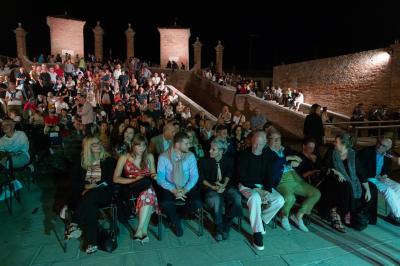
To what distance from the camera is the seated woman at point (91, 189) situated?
3.70 metres

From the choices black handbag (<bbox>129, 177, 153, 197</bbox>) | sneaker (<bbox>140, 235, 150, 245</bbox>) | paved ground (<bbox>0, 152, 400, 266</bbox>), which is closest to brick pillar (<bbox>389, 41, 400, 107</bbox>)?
paved ground (<bbox>0, 152, 400, 266</bbox>)

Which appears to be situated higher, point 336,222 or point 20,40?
point 20,40

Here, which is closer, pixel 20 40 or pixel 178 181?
pixel 178 181

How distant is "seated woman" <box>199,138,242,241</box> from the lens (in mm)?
4105

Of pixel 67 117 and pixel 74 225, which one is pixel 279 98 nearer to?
pixel 67 117

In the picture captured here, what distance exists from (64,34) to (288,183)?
2775 cm

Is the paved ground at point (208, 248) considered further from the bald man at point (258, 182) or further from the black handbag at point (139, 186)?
the black handbag at point (139, 186)

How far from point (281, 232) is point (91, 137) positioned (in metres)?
2.92

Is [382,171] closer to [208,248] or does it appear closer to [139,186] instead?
[208,248]

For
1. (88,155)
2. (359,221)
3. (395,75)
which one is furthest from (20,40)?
(359,221)

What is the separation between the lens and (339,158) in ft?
15.3

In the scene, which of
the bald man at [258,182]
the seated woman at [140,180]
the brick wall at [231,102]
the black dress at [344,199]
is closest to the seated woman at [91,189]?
the seated woman at [140,180]

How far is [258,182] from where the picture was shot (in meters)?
4.43

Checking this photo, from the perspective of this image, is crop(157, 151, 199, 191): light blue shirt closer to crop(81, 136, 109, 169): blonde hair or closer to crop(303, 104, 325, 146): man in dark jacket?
crop(81, 136, 109, 169): blonde hair
